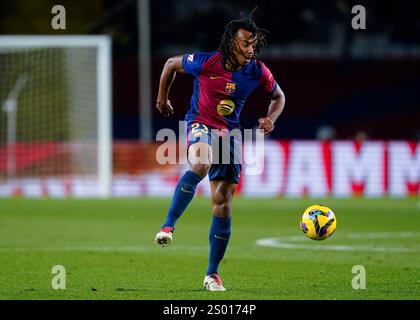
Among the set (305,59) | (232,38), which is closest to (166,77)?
(232,38)

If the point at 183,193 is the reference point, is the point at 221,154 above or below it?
above

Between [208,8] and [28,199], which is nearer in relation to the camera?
[28,199]

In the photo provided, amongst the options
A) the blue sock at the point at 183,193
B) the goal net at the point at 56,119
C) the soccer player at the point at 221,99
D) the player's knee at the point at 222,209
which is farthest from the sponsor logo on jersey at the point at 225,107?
the goal net at the point at 56,119

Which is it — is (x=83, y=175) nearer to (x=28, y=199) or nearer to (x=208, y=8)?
(x=28, y=199)

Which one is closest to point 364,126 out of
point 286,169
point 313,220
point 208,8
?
point 208,8

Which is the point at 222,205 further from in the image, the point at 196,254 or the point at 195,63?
the point at 196,254

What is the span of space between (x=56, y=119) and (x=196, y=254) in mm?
14442

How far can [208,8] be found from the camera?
44438 millimetres

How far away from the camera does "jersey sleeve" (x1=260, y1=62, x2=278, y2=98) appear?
9.09m

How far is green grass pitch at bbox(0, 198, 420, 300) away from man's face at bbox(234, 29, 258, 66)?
1.99 metres

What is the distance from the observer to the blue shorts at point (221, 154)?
28.9ft

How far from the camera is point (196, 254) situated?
12297 mm

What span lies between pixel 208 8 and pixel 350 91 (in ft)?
24.9

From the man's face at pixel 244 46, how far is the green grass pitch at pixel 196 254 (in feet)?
6.54
